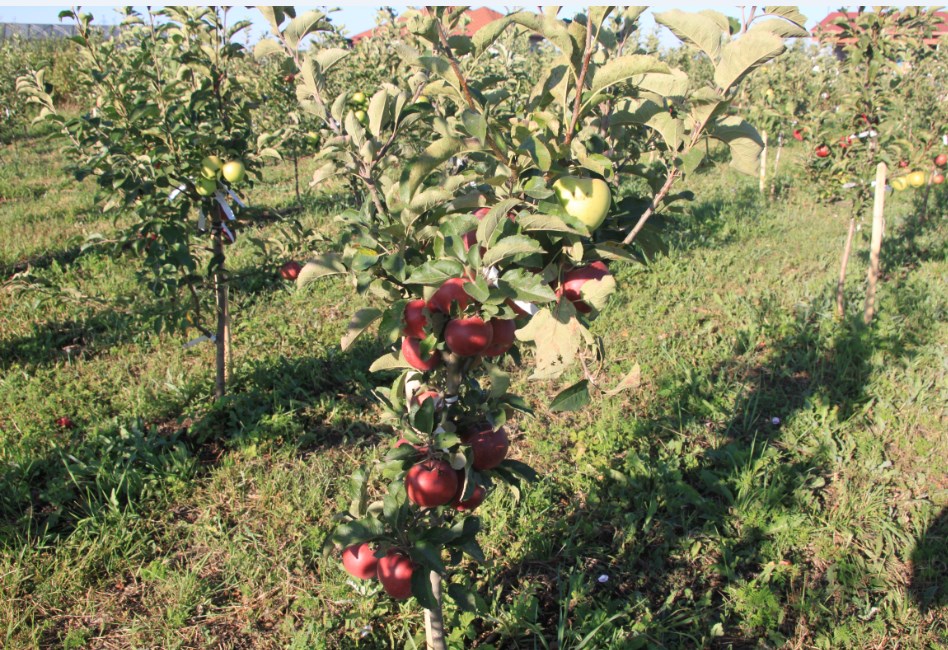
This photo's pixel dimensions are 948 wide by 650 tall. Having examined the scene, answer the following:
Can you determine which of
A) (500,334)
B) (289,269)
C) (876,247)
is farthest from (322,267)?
(876,247)

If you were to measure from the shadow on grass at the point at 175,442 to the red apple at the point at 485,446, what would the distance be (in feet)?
5.63

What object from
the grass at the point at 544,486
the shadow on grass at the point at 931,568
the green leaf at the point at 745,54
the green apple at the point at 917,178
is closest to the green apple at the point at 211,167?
the grass at the point at 544,486

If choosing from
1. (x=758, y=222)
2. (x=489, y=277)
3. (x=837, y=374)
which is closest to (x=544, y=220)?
(x=489, y=277)

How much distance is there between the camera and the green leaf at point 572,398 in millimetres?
1015

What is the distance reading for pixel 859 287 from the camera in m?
4.40

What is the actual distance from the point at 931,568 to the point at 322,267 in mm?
2380

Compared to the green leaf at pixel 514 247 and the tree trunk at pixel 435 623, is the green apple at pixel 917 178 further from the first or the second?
the green leaf at pixel 514 247

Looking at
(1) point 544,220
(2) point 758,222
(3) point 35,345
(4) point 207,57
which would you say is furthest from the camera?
(2) point 758,222

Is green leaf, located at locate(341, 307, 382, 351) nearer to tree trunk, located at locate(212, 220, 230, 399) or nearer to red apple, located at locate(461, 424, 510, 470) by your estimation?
red apple, located at locate(461, 424, 510, 470)

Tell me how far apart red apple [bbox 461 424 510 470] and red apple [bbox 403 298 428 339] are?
0.30 metres

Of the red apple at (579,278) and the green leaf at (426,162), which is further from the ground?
the green leaf at (426,162)

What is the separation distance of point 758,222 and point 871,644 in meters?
5.04

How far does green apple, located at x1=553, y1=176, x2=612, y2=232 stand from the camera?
948 mm

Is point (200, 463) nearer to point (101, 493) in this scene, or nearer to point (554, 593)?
point (101, 493)
